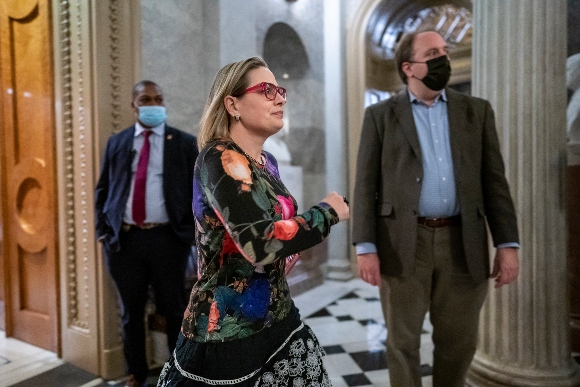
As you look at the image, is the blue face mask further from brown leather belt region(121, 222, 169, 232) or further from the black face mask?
the black face mask

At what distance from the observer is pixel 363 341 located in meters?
3.25

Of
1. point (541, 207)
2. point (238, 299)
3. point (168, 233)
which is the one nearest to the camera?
point (238, 299)

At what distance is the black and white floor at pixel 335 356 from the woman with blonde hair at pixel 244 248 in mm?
1641

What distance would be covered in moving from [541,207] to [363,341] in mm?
1705

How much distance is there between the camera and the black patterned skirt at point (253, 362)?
1.03 meters

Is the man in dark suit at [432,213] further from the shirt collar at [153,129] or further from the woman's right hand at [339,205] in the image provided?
the shirt collar at [153,129]

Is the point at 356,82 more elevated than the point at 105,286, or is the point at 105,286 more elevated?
the point at 356,82

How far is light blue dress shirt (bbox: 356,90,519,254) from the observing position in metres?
1.72

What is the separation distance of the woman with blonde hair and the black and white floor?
1641mm

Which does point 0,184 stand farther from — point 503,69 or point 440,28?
point 440,28

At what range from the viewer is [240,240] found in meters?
0.93


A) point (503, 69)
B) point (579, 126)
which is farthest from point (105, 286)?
point (579, 126)

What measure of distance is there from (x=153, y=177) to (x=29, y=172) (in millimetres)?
1255

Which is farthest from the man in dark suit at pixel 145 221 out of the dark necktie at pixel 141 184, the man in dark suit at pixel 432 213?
the man in dark suit at pixel 432 213
